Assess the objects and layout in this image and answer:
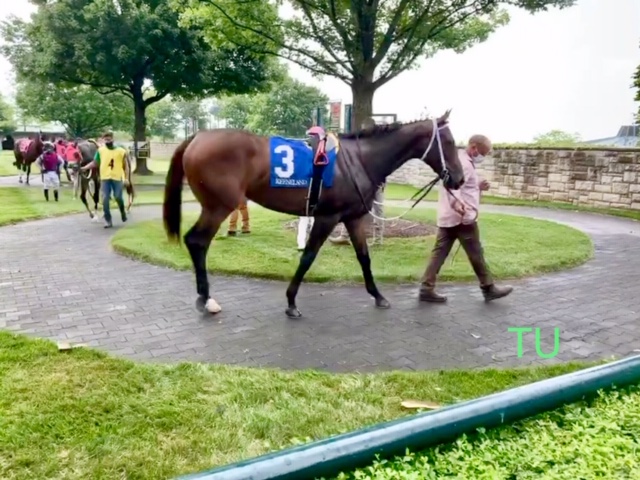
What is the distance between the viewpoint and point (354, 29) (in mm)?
8938

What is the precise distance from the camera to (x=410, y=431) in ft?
7.94

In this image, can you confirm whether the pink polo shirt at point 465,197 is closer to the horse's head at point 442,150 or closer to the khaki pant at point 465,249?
the khaki pant at point 465,249

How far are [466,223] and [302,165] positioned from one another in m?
1.84

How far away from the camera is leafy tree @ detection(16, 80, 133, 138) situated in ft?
119

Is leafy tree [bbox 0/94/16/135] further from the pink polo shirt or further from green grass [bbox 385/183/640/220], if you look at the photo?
the pink polo shirt

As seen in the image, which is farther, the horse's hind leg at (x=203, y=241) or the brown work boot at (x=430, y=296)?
the brown work boot at (x=430, y=296)

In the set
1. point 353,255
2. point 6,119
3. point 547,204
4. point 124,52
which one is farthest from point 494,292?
point 6,119

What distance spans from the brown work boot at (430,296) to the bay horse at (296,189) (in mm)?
492

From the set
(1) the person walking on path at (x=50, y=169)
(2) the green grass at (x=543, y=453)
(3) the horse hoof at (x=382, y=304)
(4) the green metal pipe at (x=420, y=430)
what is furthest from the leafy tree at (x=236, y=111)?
(2) the green grass at (x=543, y=453)

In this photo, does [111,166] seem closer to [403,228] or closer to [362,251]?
[403,228]

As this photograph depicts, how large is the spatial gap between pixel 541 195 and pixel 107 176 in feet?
40.6

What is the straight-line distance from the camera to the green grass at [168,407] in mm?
2672

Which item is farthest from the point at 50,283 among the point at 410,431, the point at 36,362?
the point at 410,431

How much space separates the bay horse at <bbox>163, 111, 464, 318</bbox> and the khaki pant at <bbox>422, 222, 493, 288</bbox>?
0.56 meters
